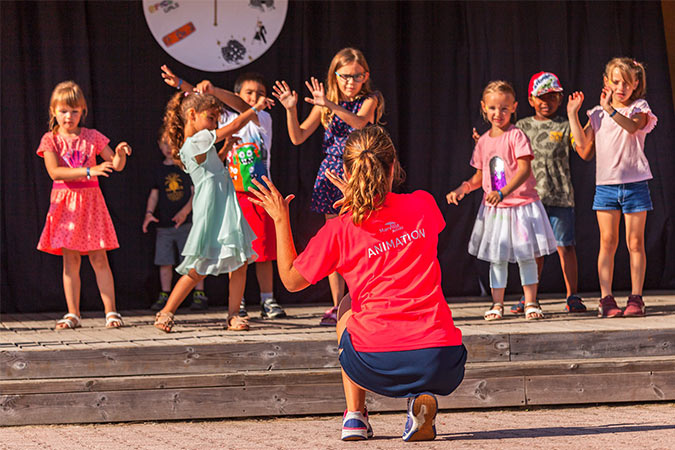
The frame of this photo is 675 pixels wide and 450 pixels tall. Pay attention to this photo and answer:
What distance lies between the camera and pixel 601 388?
5023 mm

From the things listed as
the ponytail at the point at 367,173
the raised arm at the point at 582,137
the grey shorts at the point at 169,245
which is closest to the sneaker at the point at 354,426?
the ponytail at the point at 367,173

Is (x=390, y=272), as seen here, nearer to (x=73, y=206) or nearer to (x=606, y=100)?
(x=606, y=100)

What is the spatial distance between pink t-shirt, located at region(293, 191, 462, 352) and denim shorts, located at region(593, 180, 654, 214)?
2.41 meters

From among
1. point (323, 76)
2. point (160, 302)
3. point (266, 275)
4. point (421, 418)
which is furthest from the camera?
point (323, 76)

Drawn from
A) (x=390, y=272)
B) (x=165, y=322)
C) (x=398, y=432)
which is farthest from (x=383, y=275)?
(x=165, y=322)

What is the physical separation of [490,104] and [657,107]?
2.45m

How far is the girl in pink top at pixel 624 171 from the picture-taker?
5844 mm

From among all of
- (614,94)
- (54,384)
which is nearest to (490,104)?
(614,94)

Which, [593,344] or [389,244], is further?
[593,344]

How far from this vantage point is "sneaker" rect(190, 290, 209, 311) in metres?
7.02

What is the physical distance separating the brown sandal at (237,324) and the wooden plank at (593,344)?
1.53 m

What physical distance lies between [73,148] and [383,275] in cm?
292

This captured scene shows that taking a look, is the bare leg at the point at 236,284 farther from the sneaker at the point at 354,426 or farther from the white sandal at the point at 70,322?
the sneaker at the point at 354,426

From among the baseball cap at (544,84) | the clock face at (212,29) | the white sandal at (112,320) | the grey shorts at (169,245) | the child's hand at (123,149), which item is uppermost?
the clock face at (212,29)
